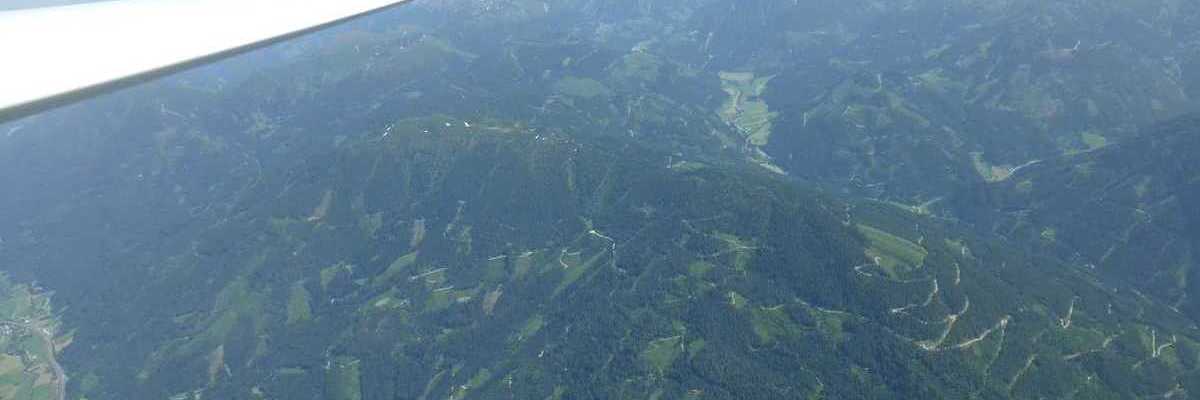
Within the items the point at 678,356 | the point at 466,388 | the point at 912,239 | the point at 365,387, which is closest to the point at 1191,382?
the point at 912,239

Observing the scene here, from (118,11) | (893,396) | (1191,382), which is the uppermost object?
(118,11)

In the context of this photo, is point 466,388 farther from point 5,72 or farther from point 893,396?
point 5,72

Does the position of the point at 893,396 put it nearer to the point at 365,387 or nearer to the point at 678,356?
the point at 678,356

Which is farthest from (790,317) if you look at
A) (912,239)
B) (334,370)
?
(334,370)

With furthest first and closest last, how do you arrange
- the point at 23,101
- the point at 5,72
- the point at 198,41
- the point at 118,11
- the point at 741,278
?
the point at 741,278 → the point at 118,11 → the point at 198,41 → the point at 5,72 → the point at 23,101

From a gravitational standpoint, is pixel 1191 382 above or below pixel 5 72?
below

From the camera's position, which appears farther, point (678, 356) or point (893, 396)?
point (678, 356)

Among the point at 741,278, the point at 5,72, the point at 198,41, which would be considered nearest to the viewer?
the point at 5,72
